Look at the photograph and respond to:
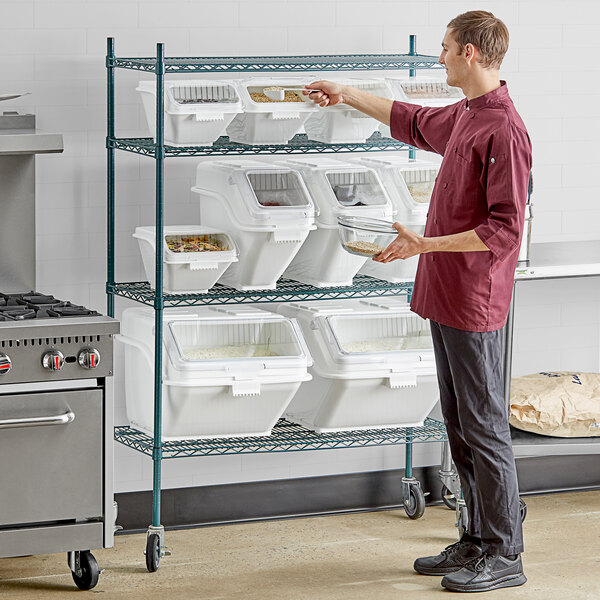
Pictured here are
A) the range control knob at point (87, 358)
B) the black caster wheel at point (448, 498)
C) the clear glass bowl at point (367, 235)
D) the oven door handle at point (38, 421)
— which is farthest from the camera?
the black caster wheel at point (448, 498)

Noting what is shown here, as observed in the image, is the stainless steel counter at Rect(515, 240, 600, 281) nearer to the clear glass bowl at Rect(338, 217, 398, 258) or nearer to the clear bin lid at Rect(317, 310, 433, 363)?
the clear bin lid at Rect(317, 310, 433, 363)

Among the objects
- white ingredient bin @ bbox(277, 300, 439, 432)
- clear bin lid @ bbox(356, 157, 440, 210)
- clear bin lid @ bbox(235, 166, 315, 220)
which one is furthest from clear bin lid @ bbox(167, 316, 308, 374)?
clear bin lid @ bbox(356, 157, 440, 210)

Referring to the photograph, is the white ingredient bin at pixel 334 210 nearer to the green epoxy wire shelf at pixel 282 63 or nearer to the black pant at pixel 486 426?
the green epoxy wire shelf at pixel 282 63

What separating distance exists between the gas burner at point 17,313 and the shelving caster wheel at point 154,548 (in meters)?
0.92

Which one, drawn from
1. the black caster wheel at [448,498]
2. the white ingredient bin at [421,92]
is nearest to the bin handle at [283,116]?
the white ingredient bin at [421,92]

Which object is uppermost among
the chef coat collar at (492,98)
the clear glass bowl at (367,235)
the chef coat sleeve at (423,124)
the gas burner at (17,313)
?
the chef coat collar at (492,98)

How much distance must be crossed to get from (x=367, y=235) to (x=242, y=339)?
72cm

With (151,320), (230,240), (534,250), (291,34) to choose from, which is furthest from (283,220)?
(534,250)

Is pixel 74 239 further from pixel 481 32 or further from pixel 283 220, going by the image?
pixel 481 32

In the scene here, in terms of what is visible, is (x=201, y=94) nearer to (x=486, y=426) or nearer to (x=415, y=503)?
(x=486, y=426)

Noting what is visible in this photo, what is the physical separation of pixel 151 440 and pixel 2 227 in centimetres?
93

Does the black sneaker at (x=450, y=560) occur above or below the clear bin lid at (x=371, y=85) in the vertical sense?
below

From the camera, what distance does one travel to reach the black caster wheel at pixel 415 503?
16.2ft

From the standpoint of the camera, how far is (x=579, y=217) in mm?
5406
